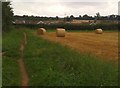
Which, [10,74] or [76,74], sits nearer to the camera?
[76,74]

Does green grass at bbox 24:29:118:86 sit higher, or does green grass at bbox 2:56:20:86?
green grass at bbox 24:29:118:86

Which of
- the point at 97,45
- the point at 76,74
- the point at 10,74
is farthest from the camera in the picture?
the point at 97,45

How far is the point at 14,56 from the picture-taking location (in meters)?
24.0

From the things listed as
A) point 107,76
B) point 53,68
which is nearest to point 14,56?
point 53,68

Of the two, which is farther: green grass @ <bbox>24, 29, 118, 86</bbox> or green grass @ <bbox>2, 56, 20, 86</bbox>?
green grass @ <bbox>2, 56, 20, 86</bbox>

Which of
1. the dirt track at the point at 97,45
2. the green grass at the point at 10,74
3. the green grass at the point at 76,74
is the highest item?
the green grass at the point at 76,74

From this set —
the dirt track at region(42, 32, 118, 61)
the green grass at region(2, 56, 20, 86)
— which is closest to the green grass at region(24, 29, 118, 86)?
the green grass at region(2, 56, 20, 86)

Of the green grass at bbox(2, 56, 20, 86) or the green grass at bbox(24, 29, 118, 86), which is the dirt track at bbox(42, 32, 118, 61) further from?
the green grass at bbox(2, 56, 20, 86)

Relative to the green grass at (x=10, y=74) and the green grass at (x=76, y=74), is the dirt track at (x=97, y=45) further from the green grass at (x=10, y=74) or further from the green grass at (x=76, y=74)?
the green grass at (x=10, y=74)

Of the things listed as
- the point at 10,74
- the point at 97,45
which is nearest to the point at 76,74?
the point at 10,74

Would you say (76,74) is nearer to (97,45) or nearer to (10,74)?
(10,74)

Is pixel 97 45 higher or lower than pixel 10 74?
lower

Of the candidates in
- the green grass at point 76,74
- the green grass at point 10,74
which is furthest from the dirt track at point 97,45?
the green grass at point 10,74

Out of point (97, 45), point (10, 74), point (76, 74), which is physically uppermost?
point (76, 74)
